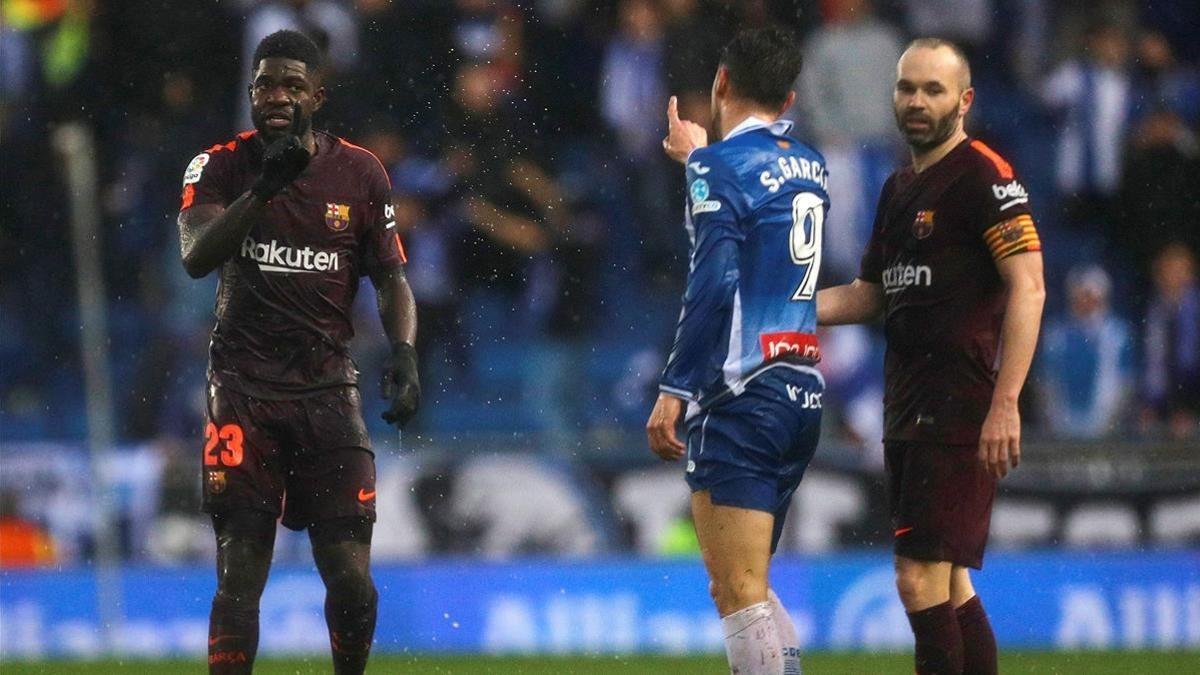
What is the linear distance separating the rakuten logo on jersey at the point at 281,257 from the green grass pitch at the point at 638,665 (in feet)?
11.9

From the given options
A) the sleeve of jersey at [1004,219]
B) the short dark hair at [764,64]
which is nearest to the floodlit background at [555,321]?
the sleeve of jersey at [1004,219]

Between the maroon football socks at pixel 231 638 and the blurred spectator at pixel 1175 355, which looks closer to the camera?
the maroon football socks at pixel 231 638

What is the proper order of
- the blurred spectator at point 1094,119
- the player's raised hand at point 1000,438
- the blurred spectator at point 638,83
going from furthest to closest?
the blurred spectator at point 1094,119, the blurred spectator at point 638,83, the player's raised hand at point 1000,438

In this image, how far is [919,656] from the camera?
6.55 metres

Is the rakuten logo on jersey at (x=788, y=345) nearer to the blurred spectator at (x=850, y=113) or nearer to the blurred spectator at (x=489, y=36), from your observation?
the blurred spectator at (x=850, y=113)

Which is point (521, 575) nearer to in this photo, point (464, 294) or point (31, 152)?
point (464, 294)

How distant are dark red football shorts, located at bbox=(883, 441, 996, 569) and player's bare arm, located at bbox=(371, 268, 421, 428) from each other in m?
1.61

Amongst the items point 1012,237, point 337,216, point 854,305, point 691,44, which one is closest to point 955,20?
point 691,44

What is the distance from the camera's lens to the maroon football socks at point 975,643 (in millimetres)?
6703

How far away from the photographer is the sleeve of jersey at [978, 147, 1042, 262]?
639 centimetres

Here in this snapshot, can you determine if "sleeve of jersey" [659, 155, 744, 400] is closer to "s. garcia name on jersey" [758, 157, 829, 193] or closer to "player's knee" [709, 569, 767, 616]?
"s. garcia name on jersey" [758, 157, 829, 193]

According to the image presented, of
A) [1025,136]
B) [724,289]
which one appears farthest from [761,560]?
[1025,136]

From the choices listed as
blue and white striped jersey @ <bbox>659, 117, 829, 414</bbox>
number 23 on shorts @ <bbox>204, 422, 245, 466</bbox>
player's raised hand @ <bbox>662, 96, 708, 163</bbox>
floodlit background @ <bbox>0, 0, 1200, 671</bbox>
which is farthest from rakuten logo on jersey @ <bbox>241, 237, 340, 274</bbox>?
floodlit background @ <bbox>0, 0, 1200, 671</bbox>

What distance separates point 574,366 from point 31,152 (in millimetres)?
4271
